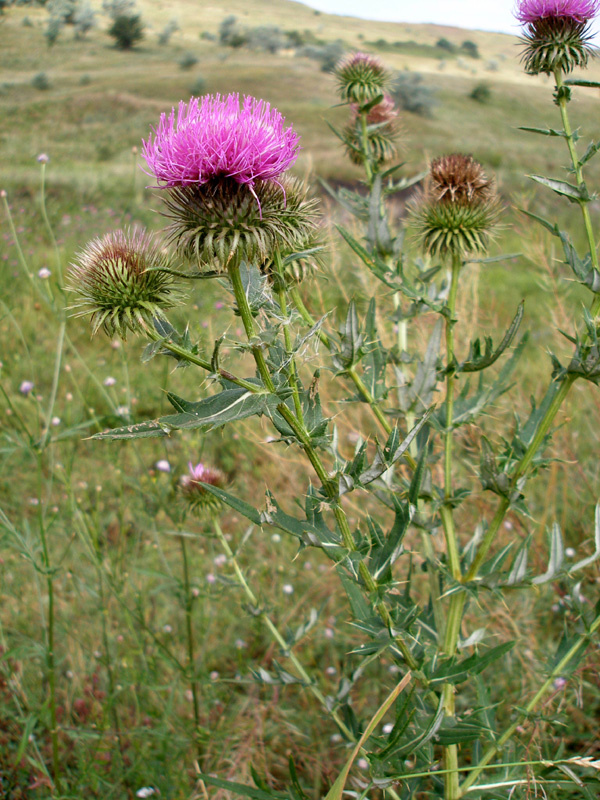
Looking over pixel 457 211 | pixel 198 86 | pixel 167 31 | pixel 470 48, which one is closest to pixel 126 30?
pixel 198 86

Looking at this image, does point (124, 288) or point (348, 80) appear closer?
point (124, 288)

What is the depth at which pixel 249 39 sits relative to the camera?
5653cm

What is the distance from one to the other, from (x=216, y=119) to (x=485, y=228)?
4.69 feet

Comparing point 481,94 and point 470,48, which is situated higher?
point 470,48

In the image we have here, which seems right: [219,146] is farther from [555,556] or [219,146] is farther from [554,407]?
[555,556]

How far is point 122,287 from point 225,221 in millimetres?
367

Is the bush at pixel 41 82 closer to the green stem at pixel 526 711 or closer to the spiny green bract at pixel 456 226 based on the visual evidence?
the spiny green bract at pixel 456 226

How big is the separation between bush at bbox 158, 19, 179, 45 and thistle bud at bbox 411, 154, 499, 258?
56176mm

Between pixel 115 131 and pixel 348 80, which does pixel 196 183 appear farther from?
pixel 115 131

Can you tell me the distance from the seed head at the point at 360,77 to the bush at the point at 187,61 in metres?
47.4

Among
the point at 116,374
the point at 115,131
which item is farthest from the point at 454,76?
the point at 116,374

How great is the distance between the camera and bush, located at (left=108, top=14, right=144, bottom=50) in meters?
38.8

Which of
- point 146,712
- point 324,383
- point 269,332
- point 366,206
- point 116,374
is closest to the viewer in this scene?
point 269,332

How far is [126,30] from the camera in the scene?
39469 millimetres
